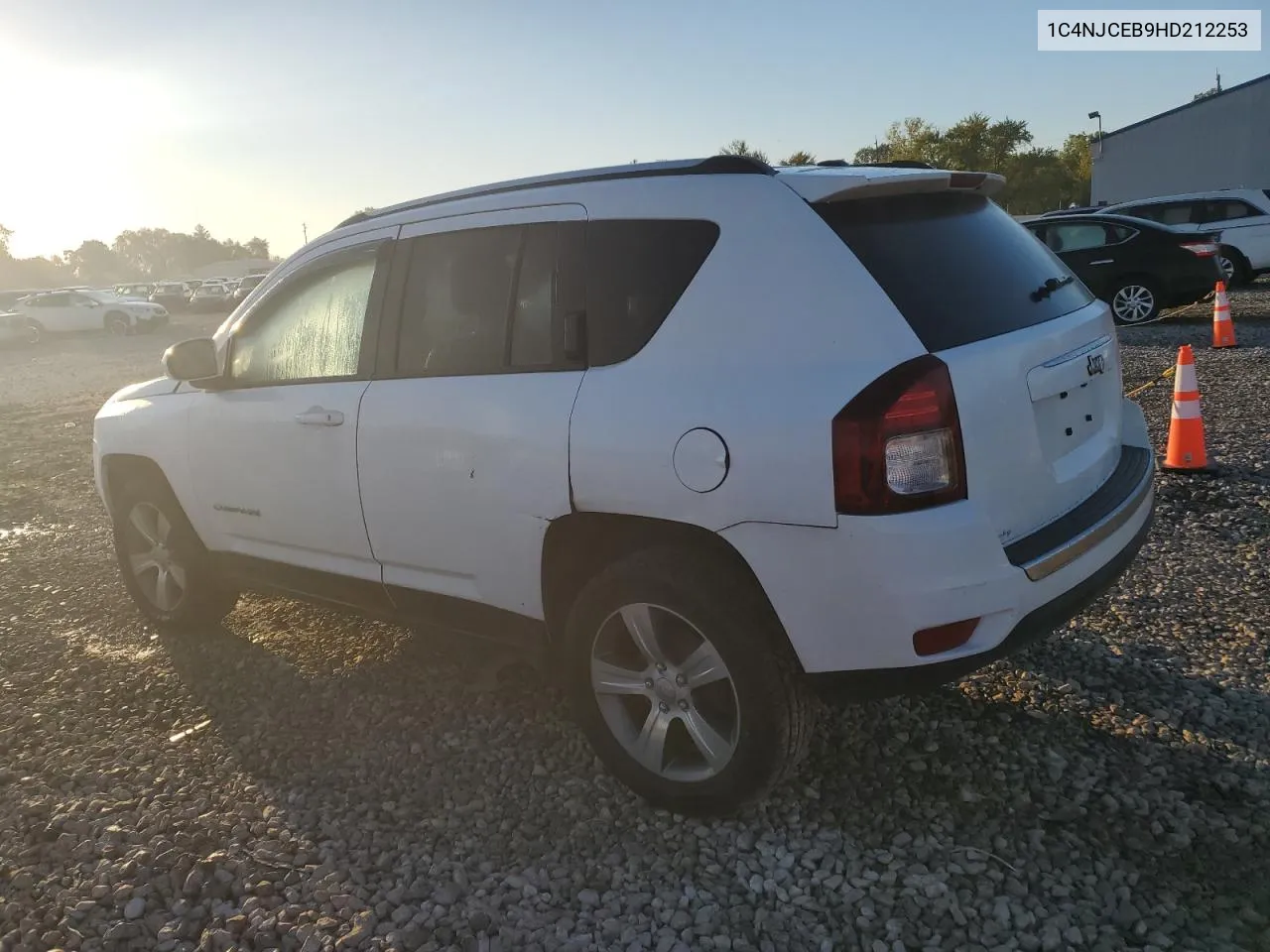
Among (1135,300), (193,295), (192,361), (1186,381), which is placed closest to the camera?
(192,361)

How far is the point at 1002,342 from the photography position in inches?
108

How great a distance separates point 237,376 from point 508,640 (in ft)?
5.99

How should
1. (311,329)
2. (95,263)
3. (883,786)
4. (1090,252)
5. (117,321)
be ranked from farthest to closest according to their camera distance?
1. (95,263)
2. (117,321)
3. (1090,252)
4. (311,329)
5. (883,786)

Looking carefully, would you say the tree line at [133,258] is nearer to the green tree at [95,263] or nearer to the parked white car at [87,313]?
the green tree at [95,263]

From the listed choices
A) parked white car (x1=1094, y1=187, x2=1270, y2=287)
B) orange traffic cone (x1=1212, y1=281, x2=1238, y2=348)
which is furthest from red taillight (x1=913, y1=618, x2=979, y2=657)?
parked white car (x1=1094, y1=187, x2=1270, y2=287)

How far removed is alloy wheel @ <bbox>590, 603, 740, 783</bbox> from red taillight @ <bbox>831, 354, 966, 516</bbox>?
2.17 ft

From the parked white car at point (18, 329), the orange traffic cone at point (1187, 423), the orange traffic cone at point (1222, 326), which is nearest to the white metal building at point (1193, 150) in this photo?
the orange traffic cone at point (1222, 326)

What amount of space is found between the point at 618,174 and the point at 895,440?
1349mm

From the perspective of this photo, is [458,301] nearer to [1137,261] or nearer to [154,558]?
[154,558]

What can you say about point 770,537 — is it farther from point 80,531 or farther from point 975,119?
point 975,119

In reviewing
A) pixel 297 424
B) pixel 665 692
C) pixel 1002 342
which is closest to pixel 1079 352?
pixel 1002 342

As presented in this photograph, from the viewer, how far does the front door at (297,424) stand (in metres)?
3.78

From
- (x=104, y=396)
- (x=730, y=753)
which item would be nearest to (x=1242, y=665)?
(x=730, y=753)

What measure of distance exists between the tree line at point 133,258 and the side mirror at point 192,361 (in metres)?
114
